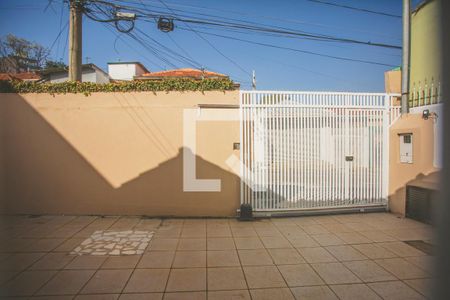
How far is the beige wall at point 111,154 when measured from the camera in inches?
238

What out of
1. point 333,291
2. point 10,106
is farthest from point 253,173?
point 10,106

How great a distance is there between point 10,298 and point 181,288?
1796mm

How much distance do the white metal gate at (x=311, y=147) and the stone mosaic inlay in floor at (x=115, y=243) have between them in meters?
2.26

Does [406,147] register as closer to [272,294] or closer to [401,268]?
[401,268]

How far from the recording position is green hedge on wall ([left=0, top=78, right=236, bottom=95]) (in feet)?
19.9

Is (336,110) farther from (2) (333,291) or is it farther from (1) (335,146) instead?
(2) (333,291)

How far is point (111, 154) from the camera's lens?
6.11m

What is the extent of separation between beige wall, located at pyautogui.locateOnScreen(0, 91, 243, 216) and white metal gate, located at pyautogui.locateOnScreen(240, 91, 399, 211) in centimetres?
46

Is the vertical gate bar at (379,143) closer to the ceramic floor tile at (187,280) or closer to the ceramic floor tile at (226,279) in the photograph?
the ceramic floor tile at (226,279)

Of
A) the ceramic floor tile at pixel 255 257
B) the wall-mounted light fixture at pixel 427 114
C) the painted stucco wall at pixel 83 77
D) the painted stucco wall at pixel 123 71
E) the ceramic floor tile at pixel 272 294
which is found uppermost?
the painted stucco wall at pixel 123 71

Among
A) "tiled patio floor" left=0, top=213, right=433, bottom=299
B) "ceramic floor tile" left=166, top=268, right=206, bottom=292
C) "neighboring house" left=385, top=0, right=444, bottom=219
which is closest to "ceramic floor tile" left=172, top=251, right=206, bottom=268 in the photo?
"tiled patio floor" left=0, top=213, right=433, bottom=299

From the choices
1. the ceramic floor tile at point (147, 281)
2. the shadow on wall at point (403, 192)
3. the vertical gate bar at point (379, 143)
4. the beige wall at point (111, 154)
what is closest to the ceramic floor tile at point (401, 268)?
the shadow on wall at point (403, 192)

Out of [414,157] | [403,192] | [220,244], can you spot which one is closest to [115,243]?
[220,244]

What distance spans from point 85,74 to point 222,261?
16.2 metres
